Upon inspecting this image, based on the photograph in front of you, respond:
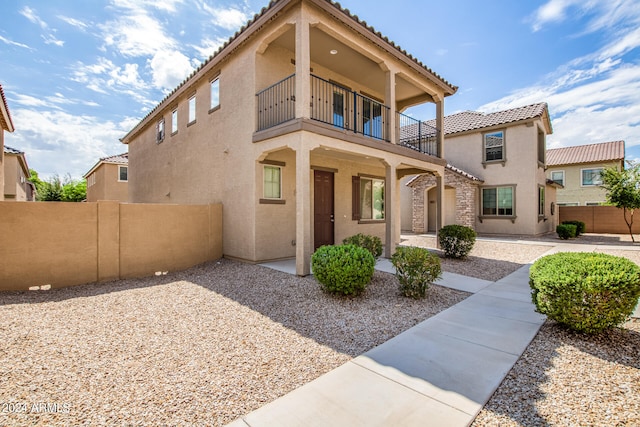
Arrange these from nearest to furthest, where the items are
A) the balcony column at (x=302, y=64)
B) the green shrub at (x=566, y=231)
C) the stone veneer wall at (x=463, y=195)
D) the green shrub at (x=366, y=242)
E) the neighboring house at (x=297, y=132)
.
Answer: the balcony column at (x=302, y=64)
the neighboring house at (x=297, y=132)
the green shrub at (x=366, y=242)
the green shrub at (x=566, y=231)
the stone veneer wall at (x=463, y=195)

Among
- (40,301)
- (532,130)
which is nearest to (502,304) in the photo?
(40,301)

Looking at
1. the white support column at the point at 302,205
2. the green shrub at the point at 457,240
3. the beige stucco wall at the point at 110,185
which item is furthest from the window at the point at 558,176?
the beige stucco wall at the point at 110,185

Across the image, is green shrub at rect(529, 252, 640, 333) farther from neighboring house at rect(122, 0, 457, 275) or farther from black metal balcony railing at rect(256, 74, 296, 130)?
black metal balcony railing at rect(256, 74, 296, 130)

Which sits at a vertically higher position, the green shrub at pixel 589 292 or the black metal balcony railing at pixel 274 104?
the black metal balcony railing at pixel 274 104

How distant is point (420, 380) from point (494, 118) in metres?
19.9

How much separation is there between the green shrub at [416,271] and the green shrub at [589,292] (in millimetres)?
1865

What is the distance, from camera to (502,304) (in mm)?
5719

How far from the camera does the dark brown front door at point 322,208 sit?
1052cm

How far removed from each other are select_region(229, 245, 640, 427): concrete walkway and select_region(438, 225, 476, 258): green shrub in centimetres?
498

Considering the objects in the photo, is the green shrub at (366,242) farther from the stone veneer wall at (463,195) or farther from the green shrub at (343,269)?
the stone veneer wall at (463,195)

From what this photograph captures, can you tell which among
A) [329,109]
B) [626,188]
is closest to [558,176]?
[626,188]

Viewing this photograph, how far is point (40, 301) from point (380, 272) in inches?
290

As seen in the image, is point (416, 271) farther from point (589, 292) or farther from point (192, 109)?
point (192, 109)

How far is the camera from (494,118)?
18.6 m
